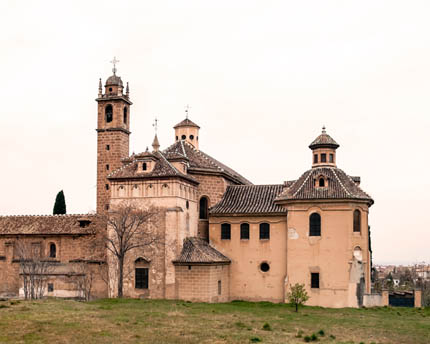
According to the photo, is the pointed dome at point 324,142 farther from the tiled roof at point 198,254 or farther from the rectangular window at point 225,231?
the tiled roof at point 198,254

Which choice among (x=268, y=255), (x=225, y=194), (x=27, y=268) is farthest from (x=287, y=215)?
(x=27, y=268)

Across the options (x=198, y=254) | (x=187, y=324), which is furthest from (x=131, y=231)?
(x=187, y=324)

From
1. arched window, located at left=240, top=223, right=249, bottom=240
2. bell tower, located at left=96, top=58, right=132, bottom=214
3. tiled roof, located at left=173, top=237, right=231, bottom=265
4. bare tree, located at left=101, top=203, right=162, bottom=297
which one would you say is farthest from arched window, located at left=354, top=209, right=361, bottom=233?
bell tower, located at left=96, top=58, right=132, bottom=214

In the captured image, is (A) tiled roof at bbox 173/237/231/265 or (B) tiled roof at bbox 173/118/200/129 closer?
(A) tiled roof at bbox 173/237/231/265

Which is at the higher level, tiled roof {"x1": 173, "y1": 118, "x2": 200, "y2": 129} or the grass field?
tiled roof {"x1": 173, "y1": 118, "x2": 200, "y2": 129}

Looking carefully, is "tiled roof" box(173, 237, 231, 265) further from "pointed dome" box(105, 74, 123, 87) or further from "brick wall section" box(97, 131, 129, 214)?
"pointed dome" box(105, 74, 123, 87)

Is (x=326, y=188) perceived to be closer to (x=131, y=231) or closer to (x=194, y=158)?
(x=194, y=158)

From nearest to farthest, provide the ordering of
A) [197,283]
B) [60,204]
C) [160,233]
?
[197,283]
[160,233]
[60,204]

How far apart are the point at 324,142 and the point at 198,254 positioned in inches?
509

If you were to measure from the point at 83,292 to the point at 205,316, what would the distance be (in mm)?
17633

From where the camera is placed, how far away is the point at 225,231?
146 feet

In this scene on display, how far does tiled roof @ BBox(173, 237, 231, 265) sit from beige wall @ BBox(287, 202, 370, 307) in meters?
5.29

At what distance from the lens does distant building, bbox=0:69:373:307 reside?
4028 cm

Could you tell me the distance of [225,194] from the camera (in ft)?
152
